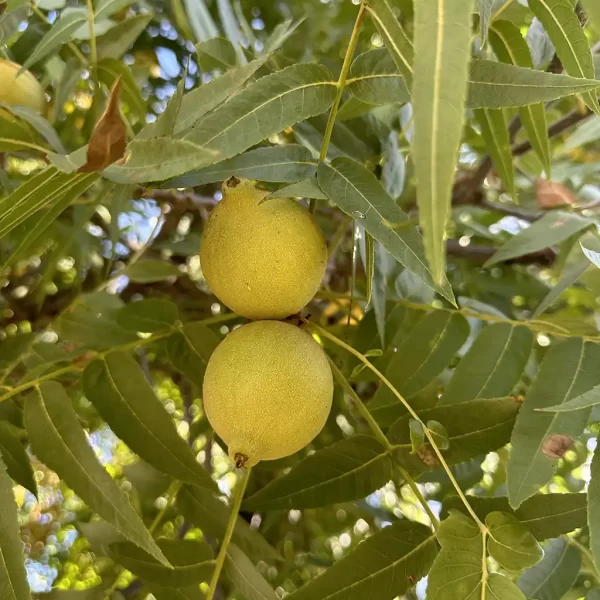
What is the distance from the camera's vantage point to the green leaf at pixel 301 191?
737 millimetres

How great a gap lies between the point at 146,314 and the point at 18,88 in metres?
0.50

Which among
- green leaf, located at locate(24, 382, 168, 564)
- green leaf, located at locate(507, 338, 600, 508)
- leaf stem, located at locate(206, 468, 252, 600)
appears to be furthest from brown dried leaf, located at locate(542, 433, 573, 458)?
green leaf, located at locate(24, 382, 168, 564)

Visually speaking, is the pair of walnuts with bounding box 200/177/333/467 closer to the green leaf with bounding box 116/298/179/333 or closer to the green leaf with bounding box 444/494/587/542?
the green leaf with bounding box 116/298/179/333

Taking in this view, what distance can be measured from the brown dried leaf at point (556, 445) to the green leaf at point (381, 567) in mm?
218

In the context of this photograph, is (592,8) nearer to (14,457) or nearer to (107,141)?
(107,141)

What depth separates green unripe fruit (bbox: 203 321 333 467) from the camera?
33.3 inches

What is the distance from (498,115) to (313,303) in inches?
31.3

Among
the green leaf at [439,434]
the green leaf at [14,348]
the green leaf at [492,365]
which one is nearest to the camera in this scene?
the green leaf at [439,434]

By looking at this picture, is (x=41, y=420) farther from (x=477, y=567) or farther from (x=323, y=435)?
(x=323, y=435)

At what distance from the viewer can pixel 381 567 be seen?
0.88 m

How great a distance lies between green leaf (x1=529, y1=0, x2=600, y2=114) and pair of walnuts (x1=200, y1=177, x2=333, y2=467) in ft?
1.38

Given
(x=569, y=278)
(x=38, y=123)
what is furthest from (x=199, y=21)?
(x=569, y=278)

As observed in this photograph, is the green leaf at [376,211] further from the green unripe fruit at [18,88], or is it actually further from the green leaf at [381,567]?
the green unripe fruit at [18,88]

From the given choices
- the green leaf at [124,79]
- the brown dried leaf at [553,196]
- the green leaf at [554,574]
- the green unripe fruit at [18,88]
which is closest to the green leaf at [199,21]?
the green leaf at [124,79]
